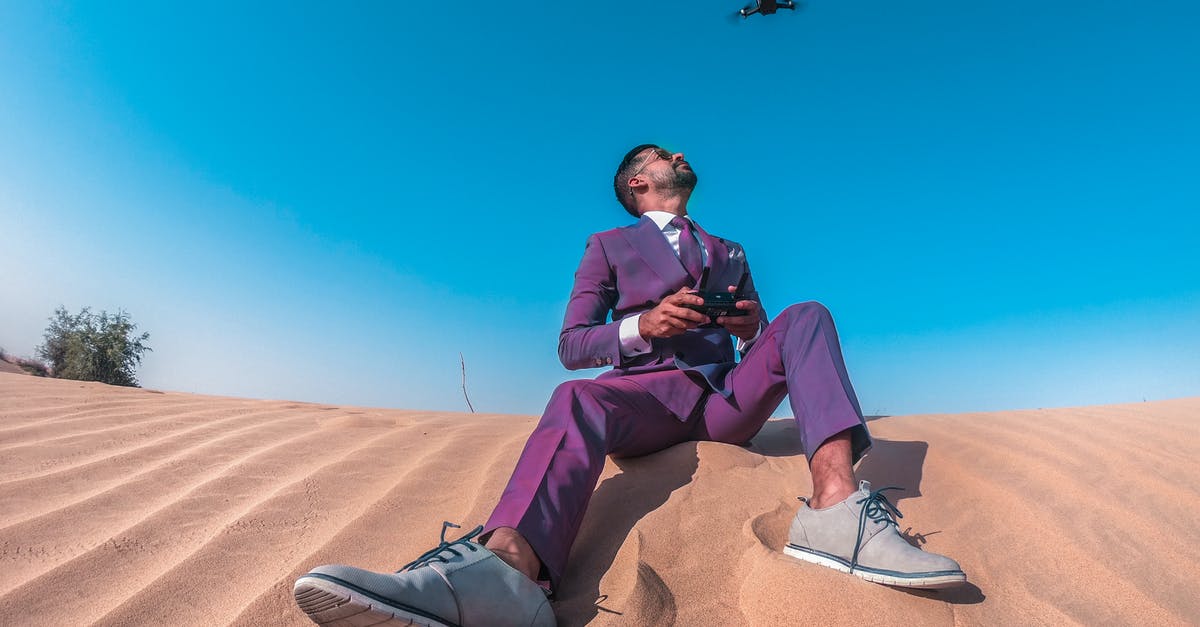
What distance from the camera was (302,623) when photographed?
4.72 feet

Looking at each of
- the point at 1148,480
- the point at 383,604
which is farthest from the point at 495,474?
the point at 1148,480

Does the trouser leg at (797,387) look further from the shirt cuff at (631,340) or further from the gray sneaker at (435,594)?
the gray sneaker at (435,594)

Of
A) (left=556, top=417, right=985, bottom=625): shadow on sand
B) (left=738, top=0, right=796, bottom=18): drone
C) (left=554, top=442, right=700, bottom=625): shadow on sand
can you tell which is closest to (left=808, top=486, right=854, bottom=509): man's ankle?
(left=556, top=417, right=985, bottom=625): shadow on sand

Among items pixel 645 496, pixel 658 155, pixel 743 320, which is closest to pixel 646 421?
pixel 645 496

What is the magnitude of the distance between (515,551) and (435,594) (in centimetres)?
24

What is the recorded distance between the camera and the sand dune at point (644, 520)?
1431mm

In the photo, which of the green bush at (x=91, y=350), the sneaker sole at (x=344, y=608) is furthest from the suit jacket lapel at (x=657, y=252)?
the green bush at (x=91, y=350)

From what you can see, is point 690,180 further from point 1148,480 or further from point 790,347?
point 1148,480

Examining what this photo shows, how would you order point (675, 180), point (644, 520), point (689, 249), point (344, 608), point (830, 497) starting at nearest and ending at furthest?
point (344, 608)
point (830, 497)
point (644, 520)
point (689, 249)
point (675, 180)

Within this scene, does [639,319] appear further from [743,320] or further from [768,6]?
[768,6]

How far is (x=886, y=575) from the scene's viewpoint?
1408 millimetres

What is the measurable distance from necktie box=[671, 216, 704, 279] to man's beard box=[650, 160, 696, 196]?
0.28m

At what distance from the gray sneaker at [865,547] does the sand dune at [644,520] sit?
0.16ft

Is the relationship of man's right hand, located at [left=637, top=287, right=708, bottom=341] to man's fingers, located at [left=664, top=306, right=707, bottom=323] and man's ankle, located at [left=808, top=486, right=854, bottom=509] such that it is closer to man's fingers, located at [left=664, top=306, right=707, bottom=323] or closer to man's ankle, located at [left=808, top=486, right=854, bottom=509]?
man's fingers, located at [left=664, top=306, right=707, bottom=323]
